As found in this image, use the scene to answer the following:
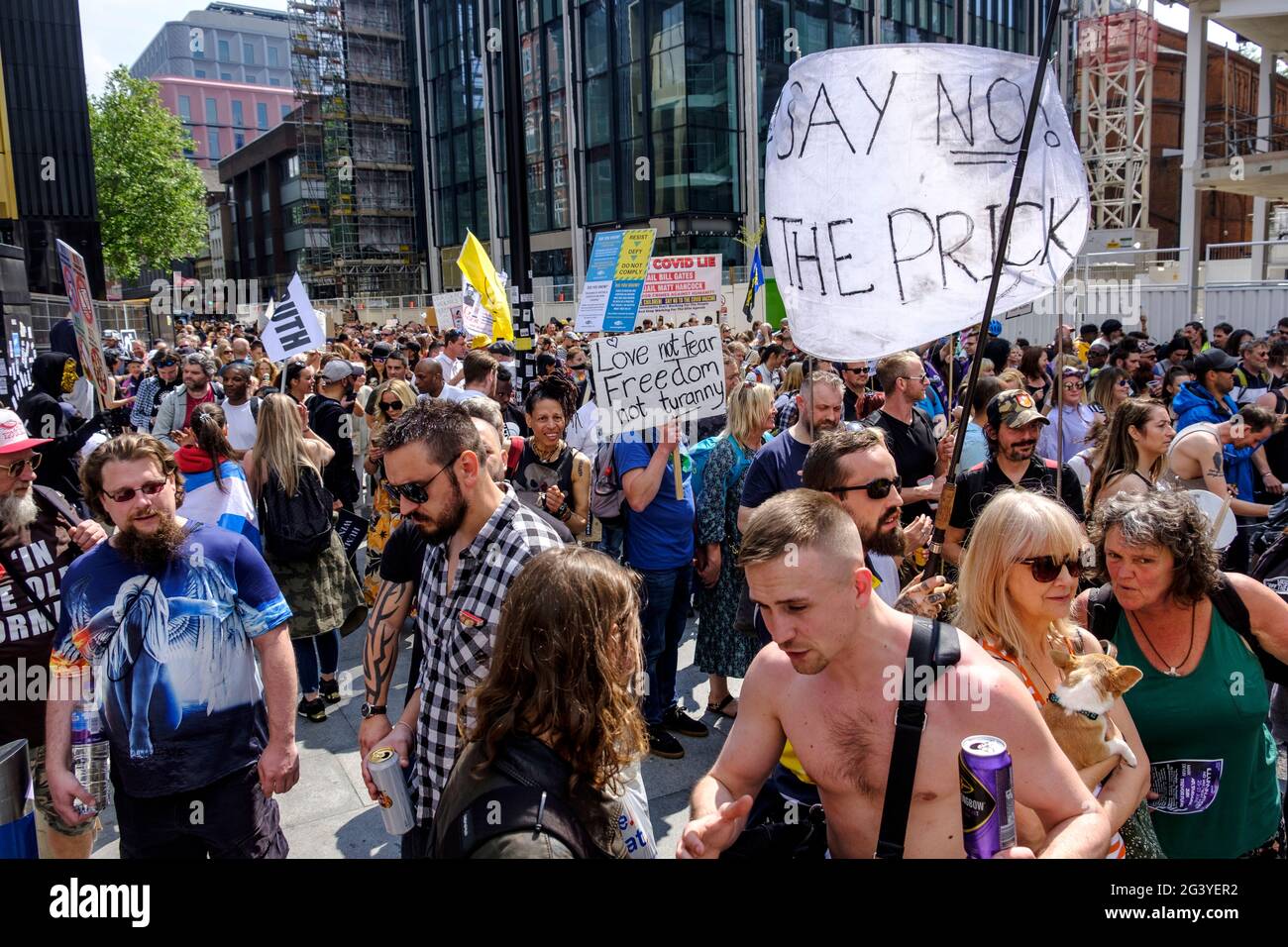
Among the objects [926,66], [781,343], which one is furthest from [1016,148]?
[781,343]

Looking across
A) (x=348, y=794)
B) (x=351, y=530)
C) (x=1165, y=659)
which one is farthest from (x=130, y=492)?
(x=1165, y=659)

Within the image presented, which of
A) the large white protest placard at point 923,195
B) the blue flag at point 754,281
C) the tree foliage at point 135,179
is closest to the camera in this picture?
the large white protest placard at point 923,195

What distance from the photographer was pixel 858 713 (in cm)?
211

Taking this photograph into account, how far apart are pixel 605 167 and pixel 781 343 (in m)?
30.6

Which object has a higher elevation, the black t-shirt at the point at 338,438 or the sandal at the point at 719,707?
the black t-shirt at the point at 338,438

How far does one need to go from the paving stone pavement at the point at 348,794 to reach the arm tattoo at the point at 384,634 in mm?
1296

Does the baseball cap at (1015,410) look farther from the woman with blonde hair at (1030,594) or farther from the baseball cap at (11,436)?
the baseball cap at (11,436)

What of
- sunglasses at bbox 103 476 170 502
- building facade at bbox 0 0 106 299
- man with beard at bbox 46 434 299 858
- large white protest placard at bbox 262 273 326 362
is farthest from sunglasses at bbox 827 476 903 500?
building facade at bbox 0 0 106 299

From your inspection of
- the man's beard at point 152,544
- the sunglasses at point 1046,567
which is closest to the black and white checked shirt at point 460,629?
the man's beard at point 152,544

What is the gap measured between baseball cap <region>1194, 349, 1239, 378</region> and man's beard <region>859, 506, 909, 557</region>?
17.4 ft

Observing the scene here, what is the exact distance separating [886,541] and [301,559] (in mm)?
3521

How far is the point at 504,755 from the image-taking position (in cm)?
182

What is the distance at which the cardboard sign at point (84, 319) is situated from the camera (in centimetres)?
641

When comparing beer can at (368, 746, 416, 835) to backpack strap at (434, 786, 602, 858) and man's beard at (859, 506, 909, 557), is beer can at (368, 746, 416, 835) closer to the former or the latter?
backpack strap at (434, 786, 602, 858)
